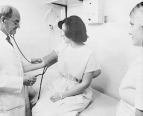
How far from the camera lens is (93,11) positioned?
3.00 ft

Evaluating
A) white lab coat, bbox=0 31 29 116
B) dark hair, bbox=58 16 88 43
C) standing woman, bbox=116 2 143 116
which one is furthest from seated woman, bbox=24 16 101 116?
standing woman, bbox=116 2 143 116

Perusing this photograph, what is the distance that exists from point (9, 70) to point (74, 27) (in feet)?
1.73

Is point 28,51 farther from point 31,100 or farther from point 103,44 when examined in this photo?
point 103,44

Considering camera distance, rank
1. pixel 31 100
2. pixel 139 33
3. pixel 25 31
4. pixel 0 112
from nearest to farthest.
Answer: pixel 139 33 → pixel 0 112 → pixel 25 31 → pixel 31 100

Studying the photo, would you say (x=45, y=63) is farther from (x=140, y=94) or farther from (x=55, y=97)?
(x=140, y=94)

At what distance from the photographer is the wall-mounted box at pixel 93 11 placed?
892 millimetres

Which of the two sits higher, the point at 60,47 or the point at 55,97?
the point at 60,47

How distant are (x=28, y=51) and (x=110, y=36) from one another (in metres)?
0.65

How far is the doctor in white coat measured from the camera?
0.84 meters

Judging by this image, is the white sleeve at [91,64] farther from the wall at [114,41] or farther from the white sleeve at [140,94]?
the white sleeve at [140,94]

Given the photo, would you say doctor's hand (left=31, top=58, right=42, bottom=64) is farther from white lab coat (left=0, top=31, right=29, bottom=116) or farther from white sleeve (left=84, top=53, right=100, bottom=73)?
white sleeve (left=84, top=53, right=100, bottom=73)

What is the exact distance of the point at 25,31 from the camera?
0.98m

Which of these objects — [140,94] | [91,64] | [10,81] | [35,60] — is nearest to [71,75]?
[91,64]

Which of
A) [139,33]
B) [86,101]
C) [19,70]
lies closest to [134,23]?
[139,33]
